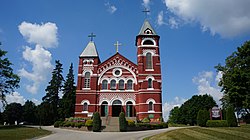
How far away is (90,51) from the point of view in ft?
143

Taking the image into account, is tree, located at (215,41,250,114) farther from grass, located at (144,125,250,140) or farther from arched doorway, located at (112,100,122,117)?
arched doorway, located at (112,100,122,117)

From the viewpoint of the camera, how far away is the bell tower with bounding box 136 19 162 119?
38.2 meters

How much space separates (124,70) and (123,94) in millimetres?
4532

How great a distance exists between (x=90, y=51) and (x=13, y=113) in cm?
4854

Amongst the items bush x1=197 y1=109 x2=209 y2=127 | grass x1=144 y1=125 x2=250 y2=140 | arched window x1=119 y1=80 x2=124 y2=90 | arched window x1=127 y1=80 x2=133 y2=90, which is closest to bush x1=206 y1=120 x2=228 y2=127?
bush x1=197 y1=109 x2=209 y2=127

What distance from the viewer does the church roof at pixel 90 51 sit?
42.6 metres

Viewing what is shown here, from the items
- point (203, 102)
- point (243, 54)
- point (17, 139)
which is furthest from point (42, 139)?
point (203, 102)

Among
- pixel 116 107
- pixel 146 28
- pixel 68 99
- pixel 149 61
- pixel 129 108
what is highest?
pixel 146 28

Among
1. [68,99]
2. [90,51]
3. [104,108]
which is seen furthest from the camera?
[68,99]

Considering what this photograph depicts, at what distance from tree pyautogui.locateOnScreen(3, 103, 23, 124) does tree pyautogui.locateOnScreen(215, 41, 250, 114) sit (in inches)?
2637

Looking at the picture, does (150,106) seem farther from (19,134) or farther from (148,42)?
(19,134)

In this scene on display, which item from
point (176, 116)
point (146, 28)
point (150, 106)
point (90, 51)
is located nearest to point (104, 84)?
point (90, 51)

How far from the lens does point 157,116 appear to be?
124ft

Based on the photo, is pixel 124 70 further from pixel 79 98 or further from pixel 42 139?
pixel 42 139
